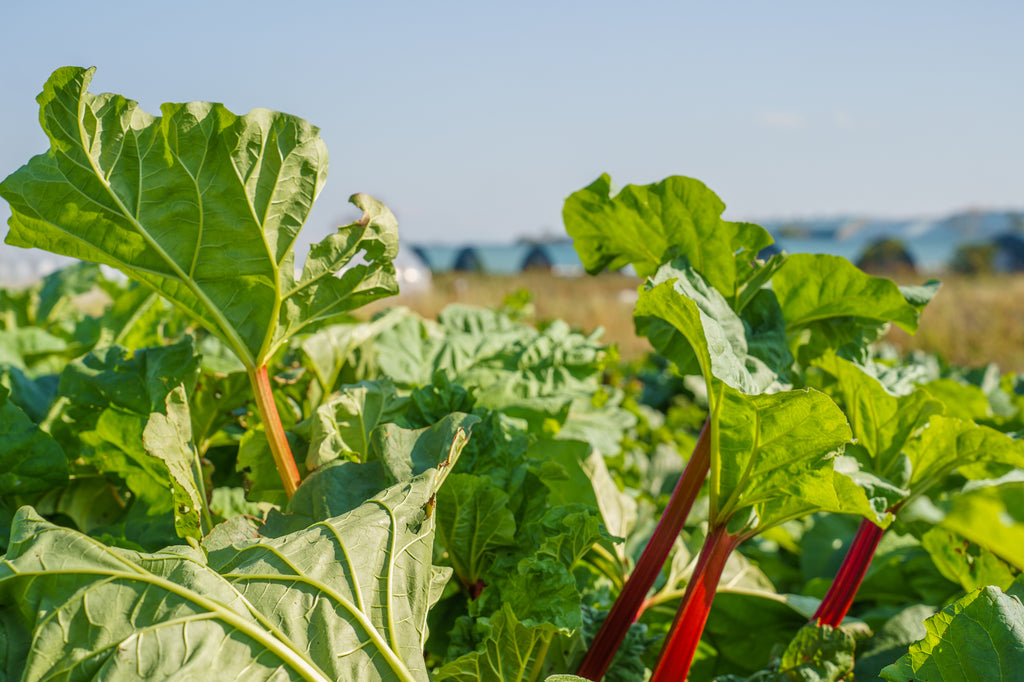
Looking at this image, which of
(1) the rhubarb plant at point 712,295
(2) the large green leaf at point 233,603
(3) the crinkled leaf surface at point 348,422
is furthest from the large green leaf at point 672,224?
(2) the large green leaf at point 233,603

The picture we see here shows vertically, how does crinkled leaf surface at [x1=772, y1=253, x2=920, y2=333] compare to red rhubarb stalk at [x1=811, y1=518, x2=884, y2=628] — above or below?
above

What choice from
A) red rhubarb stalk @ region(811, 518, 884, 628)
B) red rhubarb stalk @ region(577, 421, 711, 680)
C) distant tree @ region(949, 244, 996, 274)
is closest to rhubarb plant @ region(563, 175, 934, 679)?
red rhubarb stalk @ region(577, 421, 711, 680)

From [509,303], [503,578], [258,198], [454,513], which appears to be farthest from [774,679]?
[509,303]

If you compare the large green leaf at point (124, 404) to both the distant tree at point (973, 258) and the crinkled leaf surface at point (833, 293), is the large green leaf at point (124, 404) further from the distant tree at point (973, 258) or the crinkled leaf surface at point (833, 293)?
the distant tree at point (973, 258)

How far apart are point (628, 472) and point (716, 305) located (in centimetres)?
112

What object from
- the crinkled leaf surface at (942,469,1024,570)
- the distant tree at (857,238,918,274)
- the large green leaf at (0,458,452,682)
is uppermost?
the crinkled leaf surface at (942,469,1024,570)

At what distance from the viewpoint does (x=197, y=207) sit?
117 centimetres

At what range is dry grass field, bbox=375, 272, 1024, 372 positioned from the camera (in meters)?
12.5

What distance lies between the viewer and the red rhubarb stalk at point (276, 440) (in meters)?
1.25

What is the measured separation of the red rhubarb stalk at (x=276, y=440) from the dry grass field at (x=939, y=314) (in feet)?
24.2

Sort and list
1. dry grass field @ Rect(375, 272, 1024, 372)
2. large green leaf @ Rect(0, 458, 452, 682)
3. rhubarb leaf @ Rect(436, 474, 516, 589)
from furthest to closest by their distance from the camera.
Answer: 1. dry grass field @ Rect(375, 272, 1024, 372)
2. rhubarb leaf @ Rect(436, 474, 516, 589)
3. large green leaf @ Rect(0, 458, 452, 682)

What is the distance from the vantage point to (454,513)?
1.20m

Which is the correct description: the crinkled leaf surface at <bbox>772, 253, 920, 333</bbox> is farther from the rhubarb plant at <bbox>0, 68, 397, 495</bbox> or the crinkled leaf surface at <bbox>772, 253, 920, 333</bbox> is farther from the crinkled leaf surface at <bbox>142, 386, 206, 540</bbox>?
the crinkled leaf surface at <bbox>142, 386, 206, 540</bbox>

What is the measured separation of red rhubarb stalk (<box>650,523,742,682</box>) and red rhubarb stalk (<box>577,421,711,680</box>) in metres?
0.06
